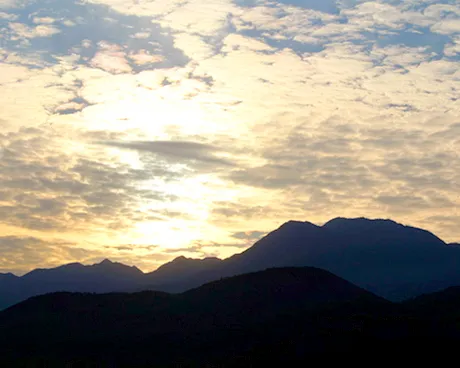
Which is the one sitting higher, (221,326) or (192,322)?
(192,322)

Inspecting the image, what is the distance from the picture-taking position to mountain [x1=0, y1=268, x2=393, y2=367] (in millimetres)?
71812

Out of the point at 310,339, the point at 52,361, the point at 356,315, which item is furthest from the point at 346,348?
the point at 52,361

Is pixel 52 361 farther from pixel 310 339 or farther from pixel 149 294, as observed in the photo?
pixel 149 294

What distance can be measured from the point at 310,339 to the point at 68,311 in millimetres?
48468

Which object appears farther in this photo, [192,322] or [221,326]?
[192,322]

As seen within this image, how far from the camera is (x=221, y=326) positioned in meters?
88.0

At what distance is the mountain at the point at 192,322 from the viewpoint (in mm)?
71812

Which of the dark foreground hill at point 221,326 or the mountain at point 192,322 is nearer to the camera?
the dark foreground hill at point 221,326

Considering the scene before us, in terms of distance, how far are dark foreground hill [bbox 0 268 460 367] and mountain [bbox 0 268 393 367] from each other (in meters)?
0.17

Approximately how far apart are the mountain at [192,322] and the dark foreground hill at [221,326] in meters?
0.17

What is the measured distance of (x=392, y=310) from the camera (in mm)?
85375

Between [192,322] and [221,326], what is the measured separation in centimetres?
598

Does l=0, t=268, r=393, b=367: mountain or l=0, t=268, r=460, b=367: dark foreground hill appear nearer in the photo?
l=0, t=268, r=460, b=367: dark foreground hill

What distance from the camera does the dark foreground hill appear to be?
227 ft
